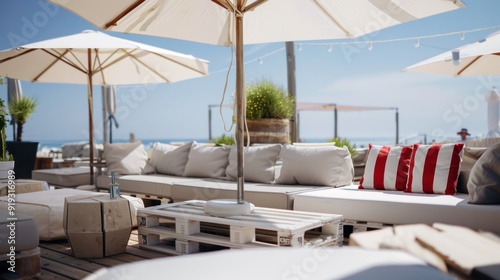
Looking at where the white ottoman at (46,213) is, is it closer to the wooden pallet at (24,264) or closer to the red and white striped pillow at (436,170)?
the wooden pallet at (24,264)

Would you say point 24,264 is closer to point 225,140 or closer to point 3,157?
point 3,157

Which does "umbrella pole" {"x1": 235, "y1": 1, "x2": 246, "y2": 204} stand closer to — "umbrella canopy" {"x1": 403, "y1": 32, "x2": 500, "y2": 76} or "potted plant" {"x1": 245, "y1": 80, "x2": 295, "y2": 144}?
"potted plant" {"x1": 245, "y1": 80, "x2": 295, "y2": 144}

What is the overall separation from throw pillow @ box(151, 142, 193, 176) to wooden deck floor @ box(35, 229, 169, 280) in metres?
1.97

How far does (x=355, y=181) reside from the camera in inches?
204

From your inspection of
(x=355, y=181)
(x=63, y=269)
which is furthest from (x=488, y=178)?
(x=63, y=269)

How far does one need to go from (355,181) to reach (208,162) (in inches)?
67.8

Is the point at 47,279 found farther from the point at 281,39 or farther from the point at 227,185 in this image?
the point at 281,39

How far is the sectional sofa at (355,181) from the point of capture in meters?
2.96

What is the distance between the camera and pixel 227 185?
14.4 ft

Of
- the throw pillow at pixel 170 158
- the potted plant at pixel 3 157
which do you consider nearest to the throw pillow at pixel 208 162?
the throw pillow at pixel 170 158

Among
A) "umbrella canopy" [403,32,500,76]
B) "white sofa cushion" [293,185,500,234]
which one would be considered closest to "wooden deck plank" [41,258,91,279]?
"white sofa cushion" [293,185,500,234]

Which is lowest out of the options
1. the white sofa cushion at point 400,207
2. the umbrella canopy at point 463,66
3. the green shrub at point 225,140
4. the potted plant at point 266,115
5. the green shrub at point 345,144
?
the white sofa cushion at point 400,207

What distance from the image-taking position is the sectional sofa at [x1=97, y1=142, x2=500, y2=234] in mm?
2961

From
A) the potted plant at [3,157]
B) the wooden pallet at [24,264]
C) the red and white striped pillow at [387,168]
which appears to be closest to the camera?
the wooden pallet at [24,264]
